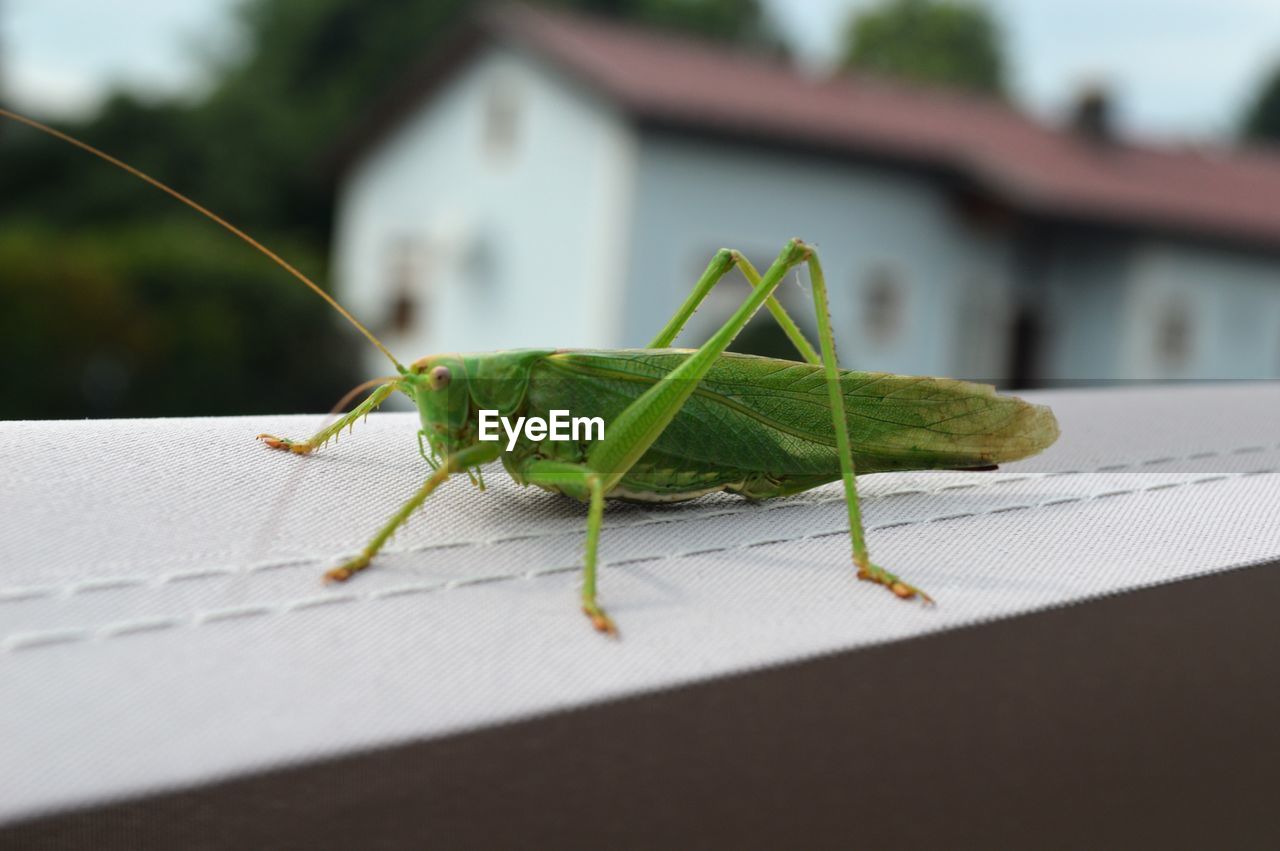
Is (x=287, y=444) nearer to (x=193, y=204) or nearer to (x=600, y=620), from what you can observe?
(x=193, y=204)

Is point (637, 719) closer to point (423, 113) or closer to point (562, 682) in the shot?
point (562, 682)

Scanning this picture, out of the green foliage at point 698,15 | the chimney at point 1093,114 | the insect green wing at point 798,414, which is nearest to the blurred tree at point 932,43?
the green foliage at point 698,15

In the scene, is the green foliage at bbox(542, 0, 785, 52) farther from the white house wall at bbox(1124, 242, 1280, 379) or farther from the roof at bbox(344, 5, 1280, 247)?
the white house wall at bbox(1124, 242, 1280, 379)

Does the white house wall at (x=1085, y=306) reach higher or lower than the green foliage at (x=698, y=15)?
lower

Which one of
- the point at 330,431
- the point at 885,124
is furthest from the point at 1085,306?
the point at 330,431

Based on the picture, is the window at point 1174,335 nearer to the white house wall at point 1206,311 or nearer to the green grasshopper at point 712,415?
the white house wall at point 1206,311
